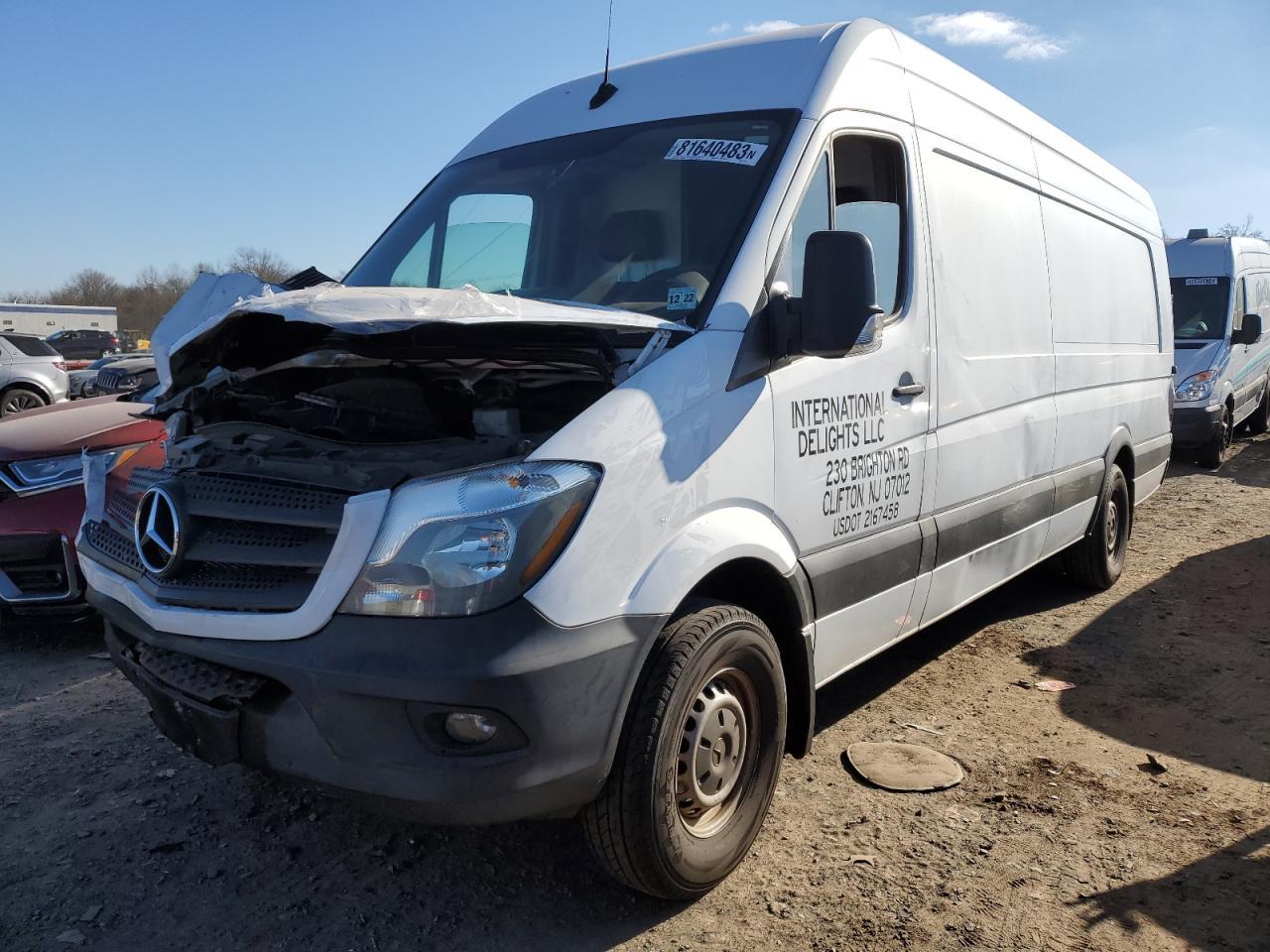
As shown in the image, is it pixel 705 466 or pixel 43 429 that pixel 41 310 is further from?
pixel 705 466

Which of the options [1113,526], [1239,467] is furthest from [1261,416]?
[1113,526]

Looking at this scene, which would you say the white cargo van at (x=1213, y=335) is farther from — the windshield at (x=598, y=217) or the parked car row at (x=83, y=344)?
the parked car row at (x=83, y=344)

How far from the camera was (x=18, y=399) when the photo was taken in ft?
53.8

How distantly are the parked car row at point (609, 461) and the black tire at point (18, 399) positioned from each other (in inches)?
597

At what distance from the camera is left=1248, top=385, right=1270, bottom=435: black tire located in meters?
15.2

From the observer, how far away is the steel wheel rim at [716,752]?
2805 millimetres

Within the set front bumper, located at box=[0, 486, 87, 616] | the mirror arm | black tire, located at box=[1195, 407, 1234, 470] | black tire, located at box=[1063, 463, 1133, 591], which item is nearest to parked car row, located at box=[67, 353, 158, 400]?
front bumper, located at box=[0, 486, 87, 616]

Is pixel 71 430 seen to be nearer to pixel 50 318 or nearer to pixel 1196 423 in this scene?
pixel 1196 423

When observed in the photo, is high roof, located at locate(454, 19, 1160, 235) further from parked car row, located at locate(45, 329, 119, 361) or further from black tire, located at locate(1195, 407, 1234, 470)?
parked car row, located at locate(45, 329, 119, 361)

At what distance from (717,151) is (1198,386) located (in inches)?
425

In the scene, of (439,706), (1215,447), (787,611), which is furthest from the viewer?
(1215,447)

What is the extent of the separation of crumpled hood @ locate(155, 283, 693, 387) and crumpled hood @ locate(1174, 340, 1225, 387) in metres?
11.4

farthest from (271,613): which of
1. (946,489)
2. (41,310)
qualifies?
(41,310)

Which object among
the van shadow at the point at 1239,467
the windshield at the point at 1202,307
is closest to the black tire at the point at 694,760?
the van shadow at the point at 1239,467
